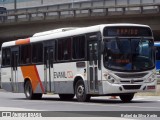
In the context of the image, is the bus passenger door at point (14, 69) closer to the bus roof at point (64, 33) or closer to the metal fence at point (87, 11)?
the bus roof at point (64, 33)

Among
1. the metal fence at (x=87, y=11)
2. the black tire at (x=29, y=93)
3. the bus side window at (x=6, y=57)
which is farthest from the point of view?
the metal fence at (x=87, y=11)

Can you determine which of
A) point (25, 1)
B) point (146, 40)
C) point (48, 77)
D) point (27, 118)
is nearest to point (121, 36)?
point (146, 40)

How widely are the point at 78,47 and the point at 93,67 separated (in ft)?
5.09

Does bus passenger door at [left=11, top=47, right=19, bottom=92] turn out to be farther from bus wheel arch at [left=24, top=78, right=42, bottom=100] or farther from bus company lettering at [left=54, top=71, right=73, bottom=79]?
bus company lettering at [left=54, top=71, right=73, bottom=79]

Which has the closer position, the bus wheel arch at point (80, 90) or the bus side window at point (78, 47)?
the bus wheel arch at point (80, 90)

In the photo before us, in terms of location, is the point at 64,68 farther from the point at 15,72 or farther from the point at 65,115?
the point at 65,115

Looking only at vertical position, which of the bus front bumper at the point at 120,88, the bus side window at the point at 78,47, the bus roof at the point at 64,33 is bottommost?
the bus front bumper at the point at 120,88

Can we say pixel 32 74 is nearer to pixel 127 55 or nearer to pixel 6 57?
pixel 6 57

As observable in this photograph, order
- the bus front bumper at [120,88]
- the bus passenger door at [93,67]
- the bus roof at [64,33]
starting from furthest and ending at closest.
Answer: the bus roof at [64,33] → the bus passenger door at [93,67] → the bus front bumper at [120,88]

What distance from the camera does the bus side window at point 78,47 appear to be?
72.4ft

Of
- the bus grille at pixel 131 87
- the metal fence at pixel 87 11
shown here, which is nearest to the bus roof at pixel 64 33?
the bus grille at pixel 131 87

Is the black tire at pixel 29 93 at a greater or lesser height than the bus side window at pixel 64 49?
lesser

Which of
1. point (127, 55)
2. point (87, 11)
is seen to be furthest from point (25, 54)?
point (87, 11)

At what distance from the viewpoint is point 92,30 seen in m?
21.5
